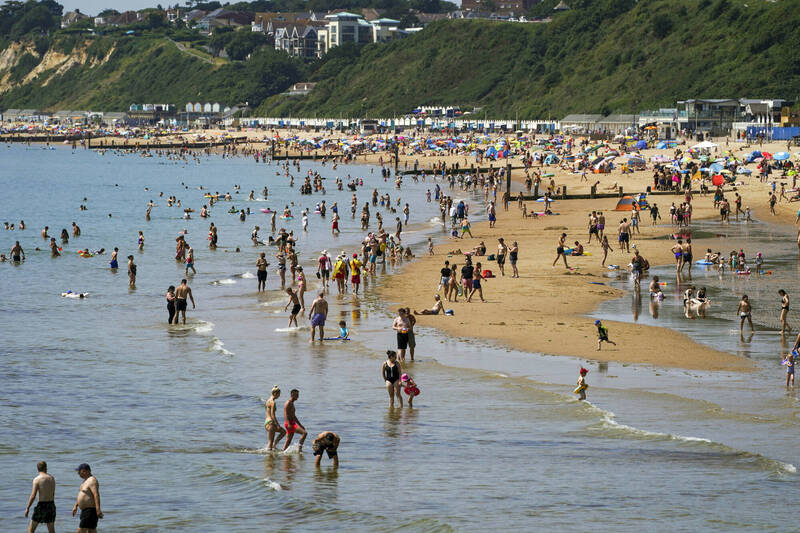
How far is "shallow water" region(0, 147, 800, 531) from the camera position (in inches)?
586

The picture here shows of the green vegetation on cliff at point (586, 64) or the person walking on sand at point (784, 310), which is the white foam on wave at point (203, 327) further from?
the green vegetation on cliff at point (586, 64)

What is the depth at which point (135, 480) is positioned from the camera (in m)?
16.5

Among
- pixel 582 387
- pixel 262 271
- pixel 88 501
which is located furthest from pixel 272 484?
pixel 262 271

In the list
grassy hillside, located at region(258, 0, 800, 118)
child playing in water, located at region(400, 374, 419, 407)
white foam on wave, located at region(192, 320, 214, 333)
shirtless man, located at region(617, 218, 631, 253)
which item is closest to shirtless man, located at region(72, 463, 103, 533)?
child playing in water, located at region(400, 374, 419, 407)

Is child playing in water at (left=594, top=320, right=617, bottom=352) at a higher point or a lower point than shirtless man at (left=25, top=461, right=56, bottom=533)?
higher

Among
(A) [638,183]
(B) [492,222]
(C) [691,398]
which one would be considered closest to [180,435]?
→ (C) [691,398]

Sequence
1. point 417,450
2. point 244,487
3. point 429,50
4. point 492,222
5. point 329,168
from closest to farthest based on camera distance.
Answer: point 244,487
point 417,450
point 492,222
point 329,168
point 429,50

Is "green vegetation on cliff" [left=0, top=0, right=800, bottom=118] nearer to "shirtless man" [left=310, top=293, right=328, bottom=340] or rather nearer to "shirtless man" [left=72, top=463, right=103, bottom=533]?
"shirtless man" [left=310, top=293, right=328, bottom=340]

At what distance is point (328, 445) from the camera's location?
652 inches

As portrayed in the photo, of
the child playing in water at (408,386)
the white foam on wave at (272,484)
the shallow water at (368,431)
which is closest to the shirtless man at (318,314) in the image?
the shallow water at (368,431)

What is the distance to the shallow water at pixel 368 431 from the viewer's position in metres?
14.9

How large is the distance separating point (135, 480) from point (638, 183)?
56.4 m

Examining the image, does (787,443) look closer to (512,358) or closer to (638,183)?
(512,358)

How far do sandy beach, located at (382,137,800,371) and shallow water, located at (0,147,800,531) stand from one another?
965mm
